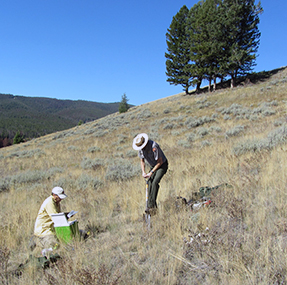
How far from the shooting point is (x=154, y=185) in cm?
413

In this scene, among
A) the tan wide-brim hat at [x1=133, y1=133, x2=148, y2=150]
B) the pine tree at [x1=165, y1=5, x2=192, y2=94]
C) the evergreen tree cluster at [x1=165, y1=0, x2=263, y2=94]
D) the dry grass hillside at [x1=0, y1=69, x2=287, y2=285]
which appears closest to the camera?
the dry grass hillside at [x1=0, y1=69, x2=287, y2=285]

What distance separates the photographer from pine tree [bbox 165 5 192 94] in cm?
3353

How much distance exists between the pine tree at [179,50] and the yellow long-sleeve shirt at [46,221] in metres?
32.4

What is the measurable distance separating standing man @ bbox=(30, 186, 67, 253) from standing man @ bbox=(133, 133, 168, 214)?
1685 mm

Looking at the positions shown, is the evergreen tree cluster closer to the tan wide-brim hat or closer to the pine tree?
the pine tree

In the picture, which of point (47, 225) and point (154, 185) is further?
point (154, 185)

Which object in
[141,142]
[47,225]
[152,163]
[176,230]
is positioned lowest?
[176,230]

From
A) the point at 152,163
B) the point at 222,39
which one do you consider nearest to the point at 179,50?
the point at 222,39

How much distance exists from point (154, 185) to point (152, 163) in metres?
0.45

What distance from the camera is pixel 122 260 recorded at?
9.49ft

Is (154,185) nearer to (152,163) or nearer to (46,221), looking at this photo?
(152,163)

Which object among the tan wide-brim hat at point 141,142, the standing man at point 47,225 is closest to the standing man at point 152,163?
the tan wide-brim hat at point 141,142

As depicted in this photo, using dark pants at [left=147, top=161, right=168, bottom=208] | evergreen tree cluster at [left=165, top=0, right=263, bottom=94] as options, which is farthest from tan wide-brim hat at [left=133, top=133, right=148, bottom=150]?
evergreen tree cluster at [left=165, top=0, right=263, bottom=94]

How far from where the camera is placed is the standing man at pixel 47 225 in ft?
12.4
